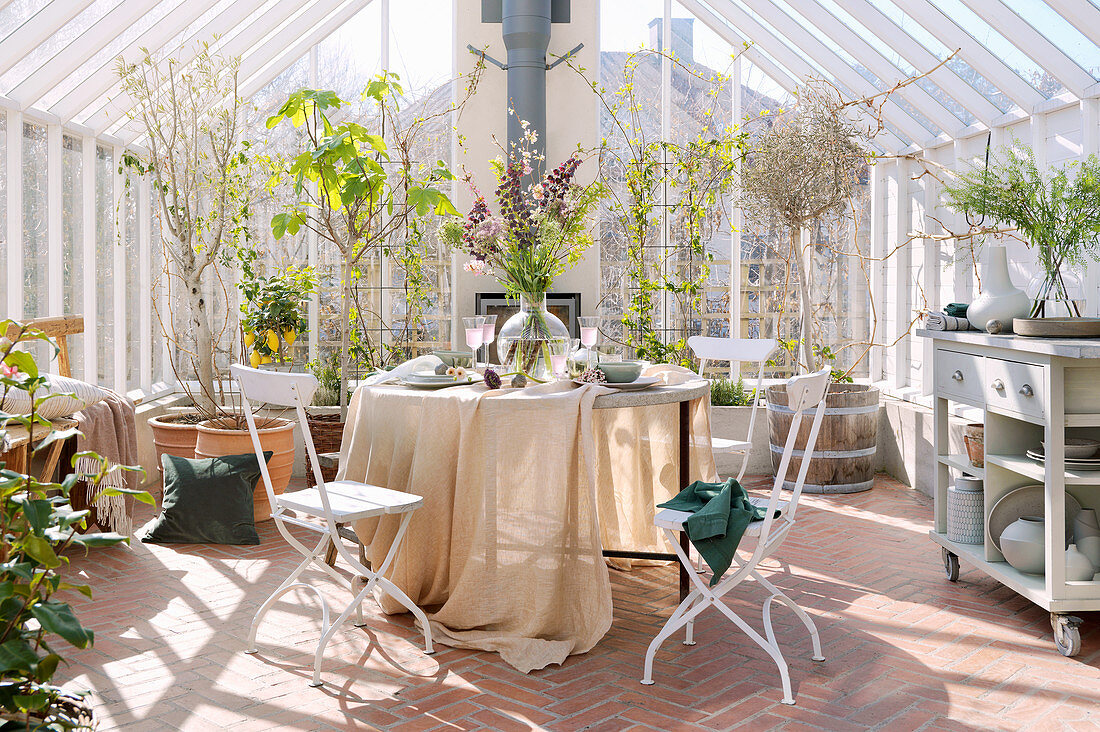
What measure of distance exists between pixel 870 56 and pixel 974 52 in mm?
1028

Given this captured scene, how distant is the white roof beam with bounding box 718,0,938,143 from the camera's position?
21.8 ft

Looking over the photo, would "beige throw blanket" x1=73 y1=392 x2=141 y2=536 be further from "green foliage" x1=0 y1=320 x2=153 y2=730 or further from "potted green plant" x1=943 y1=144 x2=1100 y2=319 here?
"potted green plant" x1=943 y1=144 x2=1100 y2=319

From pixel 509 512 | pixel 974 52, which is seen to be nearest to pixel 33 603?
pixel 509 512

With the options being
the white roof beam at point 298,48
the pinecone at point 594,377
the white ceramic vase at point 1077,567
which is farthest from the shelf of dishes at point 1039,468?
the white roof beam at point 298,48

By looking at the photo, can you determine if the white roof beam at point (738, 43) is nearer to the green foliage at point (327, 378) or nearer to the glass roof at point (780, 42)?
the glass roof at point (780, 42)

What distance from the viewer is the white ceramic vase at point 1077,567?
11.7 ft

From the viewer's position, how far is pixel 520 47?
7082 mm

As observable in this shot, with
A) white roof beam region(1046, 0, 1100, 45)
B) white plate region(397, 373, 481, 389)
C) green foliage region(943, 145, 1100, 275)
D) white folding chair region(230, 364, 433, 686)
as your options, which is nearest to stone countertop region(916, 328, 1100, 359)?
green foliage region(943, 145, 1100, 275)

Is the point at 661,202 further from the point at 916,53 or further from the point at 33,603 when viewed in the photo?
the point at 33,603

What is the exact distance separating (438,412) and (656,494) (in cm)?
128

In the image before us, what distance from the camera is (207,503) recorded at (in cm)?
511

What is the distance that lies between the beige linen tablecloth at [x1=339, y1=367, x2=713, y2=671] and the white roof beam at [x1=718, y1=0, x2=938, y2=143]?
13.6ft

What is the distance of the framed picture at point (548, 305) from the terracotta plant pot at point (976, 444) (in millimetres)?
3470

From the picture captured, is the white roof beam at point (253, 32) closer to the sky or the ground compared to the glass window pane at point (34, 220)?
closer to the sky
